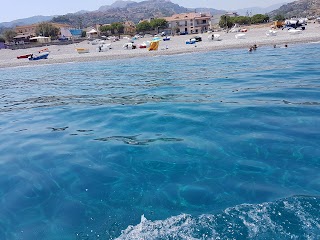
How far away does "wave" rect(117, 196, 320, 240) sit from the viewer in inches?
151

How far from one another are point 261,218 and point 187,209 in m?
1.06

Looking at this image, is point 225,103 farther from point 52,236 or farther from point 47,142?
point 52,236

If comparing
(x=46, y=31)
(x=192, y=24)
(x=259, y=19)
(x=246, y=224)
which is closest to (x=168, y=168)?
(x=246, y=224)

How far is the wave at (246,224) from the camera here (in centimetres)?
382

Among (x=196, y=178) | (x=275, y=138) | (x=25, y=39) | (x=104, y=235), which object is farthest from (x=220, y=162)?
(x=25, y=39)

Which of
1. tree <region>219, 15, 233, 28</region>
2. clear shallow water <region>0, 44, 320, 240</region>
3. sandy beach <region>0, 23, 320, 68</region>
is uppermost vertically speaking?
tree <region>219, 15, 233, 28</region>

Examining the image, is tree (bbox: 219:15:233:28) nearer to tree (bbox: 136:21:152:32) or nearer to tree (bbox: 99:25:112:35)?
tree (bbox: 136:21:152:32)

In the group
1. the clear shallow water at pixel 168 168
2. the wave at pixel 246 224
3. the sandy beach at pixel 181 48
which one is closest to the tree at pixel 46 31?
the sandy beach at pixel 181 48

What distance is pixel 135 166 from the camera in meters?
6.23

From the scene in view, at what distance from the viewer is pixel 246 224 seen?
401 cm

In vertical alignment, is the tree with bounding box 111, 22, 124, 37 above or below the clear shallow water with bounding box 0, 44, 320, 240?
above

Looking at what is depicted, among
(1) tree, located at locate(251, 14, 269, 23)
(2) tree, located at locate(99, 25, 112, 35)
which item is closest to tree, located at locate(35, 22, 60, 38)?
(2) tree, located at locate(99, 25, 112, 35)

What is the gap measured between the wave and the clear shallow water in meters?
0.01

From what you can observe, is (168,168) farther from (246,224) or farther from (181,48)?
(181,48)
